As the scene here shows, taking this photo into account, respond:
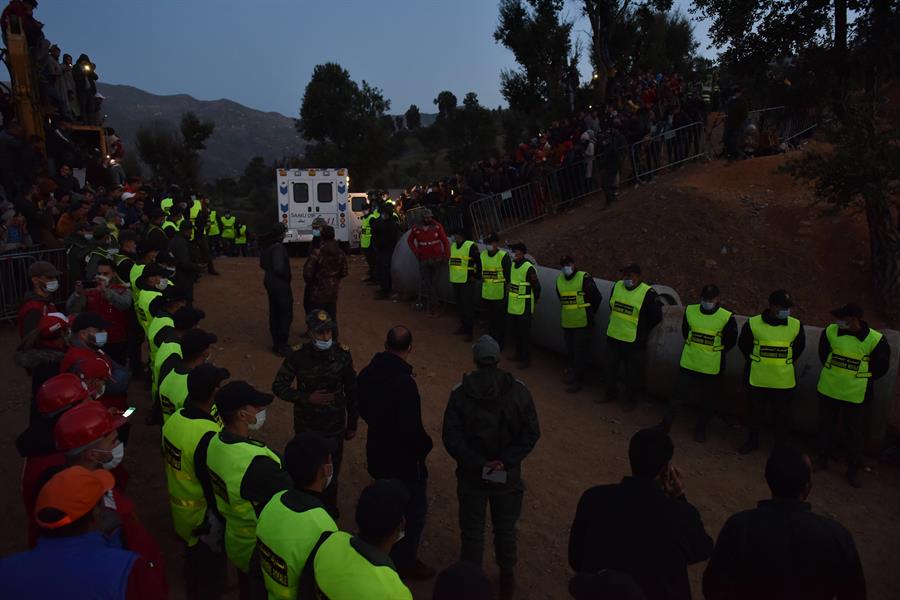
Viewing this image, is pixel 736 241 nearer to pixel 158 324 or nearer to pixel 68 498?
pixel 158 324

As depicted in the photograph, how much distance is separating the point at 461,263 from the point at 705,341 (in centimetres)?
472

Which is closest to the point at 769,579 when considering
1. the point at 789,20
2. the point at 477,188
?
the point at 789,20

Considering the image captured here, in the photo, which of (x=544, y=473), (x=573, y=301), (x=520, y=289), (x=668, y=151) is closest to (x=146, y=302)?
(x=544, y=473)

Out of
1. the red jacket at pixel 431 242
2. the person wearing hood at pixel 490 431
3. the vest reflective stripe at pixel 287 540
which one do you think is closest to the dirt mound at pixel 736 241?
the red jacket at pixel 431 242

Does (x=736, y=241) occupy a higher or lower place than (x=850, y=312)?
higher

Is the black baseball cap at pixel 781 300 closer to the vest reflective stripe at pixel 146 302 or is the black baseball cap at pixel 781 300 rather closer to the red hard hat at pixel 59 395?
the red hard hat at pixel 59 395

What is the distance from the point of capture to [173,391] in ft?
16.8

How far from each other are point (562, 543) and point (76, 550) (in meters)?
4.46

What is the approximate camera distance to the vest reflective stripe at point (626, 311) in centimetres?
865

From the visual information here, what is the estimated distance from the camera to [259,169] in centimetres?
7200

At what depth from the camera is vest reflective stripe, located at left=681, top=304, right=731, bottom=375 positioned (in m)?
7.87

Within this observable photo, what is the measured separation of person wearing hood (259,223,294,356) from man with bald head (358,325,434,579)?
469 cm

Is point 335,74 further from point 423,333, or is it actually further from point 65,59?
point 423,333

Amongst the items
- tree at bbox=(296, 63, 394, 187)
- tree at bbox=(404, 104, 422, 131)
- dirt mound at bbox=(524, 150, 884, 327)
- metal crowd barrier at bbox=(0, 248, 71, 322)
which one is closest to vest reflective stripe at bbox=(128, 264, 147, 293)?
metal crowd barrier at bbox=(0, 248, 71, 322)
